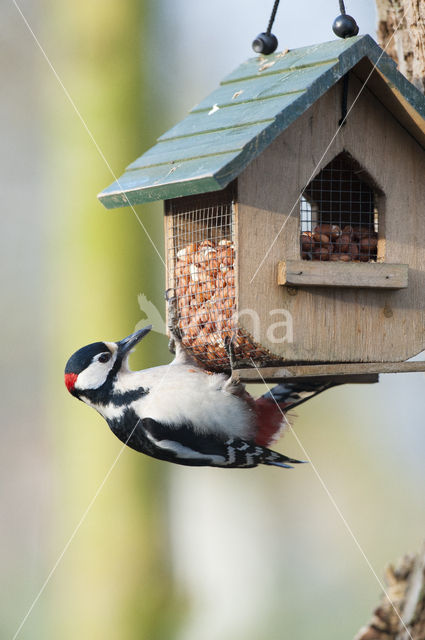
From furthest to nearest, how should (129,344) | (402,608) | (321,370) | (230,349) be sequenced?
1. (402,608)
2. (129,344)
3. (230,349)
4. (321,370)

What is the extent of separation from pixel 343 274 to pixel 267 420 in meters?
0.76

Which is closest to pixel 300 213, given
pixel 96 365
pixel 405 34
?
pixel 96 365

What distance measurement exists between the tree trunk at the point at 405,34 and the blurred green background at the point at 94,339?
1.38 meters

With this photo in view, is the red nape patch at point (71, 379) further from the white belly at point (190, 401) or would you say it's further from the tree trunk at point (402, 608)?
the tree trunk at point (402, 608)

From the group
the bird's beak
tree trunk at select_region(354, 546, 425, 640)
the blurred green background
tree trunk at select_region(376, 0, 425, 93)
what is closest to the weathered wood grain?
the bird's beak

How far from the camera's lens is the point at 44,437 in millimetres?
5289

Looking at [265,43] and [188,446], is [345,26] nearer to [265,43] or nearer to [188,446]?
[265,43]

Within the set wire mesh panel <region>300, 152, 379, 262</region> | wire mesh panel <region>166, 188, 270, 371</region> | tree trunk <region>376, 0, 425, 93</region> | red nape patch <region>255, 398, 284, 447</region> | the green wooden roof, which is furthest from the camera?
tree trunk <region>376, 0, 425, 93</region>

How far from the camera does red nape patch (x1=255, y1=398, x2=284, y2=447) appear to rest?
3359 mm

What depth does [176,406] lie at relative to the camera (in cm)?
318

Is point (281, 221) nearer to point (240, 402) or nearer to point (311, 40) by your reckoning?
point (240, 402)

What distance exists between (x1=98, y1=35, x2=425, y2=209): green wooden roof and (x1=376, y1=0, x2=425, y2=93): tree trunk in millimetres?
798

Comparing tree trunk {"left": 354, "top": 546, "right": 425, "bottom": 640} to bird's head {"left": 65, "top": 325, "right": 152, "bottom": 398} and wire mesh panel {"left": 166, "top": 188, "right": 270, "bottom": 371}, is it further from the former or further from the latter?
bird's head {"left": 65, "top": 325, "right": 152, "bottom": 398}

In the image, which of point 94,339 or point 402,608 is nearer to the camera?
point 402,608
